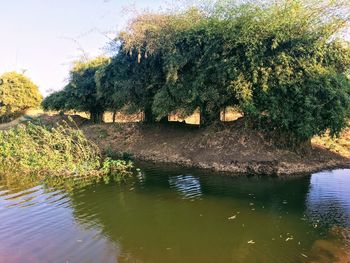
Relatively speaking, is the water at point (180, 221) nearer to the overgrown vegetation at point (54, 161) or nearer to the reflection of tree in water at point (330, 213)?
the reflection of tree in water at point (330, 213)

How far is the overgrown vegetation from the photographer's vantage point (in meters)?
11.7

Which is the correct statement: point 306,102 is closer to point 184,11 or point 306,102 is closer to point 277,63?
point 277,63

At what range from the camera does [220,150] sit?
14.0 m

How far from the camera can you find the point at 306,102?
12.2 meters

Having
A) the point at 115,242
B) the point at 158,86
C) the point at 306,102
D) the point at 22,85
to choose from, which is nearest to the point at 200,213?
the point at 115,242

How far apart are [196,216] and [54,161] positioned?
22.8 feet

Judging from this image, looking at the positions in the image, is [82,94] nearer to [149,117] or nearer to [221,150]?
[149,117]

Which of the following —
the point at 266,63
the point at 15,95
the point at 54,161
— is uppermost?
the point at 15,95

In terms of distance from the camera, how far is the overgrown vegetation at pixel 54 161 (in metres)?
11.7

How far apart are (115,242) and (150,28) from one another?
479 inches

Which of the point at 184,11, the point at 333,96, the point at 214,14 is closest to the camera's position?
the point at 333,96

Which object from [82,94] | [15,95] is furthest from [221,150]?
[15,95]

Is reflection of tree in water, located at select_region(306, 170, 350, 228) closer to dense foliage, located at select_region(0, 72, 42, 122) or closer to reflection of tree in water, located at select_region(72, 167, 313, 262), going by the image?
reflection of tree in water, located at select_region(72, 167, 313, 262)

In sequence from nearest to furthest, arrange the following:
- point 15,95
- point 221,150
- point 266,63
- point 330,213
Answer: point 330,213
point 266,63
point 221,150
point 15,95
